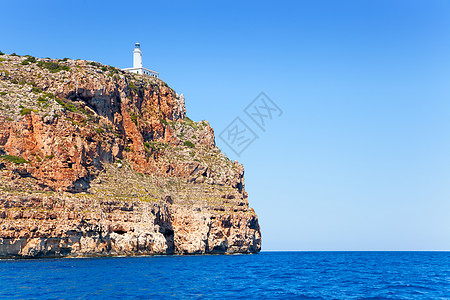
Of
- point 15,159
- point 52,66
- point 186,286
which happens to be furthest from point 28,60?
point 186,286

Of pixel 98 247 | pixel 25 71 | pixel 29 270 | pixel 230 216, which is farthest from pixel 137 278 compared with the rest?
pixel 25 71

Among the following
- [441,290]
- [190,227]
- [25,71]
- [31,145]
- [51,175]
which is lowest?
[441,290]

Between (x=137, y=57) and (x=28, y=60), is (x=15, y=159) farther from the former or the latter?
(x=137, y=57)

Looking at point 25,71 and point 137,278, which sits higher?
point 25,71

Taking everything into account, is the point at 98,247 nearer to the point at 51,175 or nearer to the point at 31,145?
the point at 51,175

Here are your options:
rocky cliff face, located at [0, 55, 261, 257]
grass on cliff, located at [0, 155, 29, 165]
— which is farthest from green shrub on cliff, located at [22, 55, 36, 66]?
grass on cliff, located at [0, 155, 29, 165]

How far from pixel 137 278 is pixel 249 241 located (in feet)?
245

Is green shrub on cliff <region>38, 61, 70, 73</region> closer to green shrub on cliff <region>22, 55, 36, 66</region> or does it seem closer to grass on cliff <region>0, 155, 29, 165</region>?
green shrub on cliff <region>22, 55, 36, 66</region>

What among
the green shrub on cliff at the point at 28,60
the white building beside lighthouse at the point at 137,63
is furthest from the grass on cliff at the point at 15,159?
the white building beside lighthouse at the point at 137,63

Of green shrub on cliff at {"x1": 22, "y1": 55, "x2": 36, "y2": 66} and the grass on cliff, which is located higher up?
green shrub on cliff at {"x1": 22, "y1": 55, "x2": 36, "y2": 66}

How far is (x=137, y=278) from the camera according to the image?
59.4 m

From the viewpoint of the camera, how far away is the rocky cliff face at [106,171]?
9712 cm

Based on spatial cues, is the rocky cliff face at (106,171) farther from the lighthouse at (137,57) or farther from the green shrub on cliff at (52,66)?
the lighthouse at (137,57)

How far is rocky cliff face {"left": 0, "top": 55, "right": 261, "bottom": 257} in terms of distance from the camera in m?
97.1
